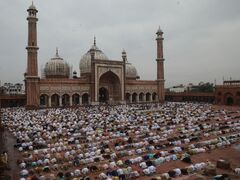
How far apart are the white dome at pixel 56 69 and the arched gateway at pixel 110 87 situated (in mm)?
5951

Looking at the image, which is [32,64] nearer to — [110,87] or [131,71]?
[110,87]

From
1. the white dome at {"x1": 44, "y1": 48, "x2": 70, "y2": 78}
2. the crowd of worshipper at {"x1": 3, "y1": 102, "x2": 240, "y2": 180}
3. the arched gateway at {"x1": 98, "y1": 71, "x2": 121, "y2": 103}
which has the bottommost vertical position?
the crowd of worshipper at {"x1": 3, "y1": 102, "x2": 240, "y2": 180}

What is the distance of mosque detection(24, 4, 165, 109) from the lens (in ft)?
108

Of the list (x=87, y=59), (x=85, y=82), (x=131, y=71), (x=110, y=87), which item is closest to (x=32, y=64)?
(x=85, y=82)

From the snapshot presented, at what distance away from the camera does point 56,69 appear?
130 feet

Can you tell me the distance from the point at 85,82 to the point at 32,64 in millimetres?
8233

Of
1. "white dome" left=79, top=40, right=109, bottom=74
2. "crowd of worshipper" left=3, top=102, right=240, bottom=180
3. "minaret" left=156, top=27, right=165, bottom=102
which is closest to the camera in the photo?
"crowd of worshipper" left=3, top=102, right=240, bottom=180

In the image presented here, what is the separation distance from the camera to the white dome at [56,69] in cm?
3977

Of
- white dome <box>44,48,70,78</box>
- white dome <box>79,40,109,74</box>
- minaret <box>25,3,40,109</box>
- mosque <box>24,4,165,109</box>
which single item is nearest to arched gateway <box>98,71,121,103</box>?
mosque <box>24,4,165,109</box>

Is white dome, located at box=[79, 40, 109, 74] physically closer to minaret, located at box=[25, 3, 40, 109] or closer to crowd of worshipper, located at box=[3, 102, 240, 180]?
minaret, located at box=[25, 3, 40, 109]

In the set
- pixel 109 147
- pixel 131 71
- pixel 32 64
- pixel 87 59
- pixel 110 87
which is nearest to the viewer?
pixel 109 147

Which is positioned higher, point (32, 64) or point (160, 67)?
point (160, 67)

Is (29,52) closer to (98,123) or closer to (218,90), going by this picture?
(98,123)

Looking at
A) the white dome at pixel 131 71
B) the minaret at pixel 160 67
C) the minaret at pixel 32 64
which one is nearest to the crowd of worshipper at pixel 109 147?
the minaret at pixel 32 64
